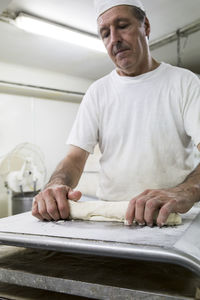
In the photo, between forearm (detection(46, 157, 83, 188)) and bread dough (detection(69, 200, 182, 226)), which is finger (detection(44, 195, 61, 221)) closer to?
bread dough (detection(69, 200, 182, 226))

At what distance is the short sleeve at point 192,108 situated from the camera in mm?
1240

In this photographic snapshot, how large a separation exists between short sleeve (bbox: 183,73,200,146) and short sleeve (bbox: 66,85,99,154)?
0.44 m

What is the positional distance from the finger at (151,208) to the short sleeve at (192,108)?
56cm

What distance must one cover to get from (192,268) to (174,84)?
98cm

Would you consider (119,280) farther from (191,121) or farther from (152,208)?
(191,121)

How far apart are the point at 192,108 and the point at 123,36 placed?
17.5 inches

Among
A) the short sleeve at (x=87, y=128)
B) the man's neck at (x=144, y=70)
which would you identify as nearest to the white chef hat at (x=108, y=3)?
the man's neck at (x=144, y=70)

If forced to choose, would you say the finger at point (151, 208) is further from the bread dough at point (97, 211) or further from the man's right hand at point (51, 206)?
the man's right hand at point (51, 206)

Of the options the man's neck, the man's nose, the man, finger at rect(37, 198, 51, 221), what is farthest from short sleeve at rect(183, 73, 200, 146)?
finger at rect(37, 198, 51, 221)

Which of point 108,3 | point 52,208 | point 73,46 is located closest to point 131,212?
point 52,208

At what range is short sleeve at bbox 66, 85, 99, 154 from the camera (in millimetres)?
1460

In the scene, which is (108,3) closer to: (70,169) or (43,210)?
(70,169)

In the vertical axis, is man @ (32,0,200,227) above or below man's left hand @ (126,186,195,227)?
above

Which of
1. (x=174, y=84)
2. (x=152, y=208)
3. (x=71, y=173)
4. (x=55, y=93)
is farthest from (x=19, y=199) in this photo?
(x=152, y=208)
